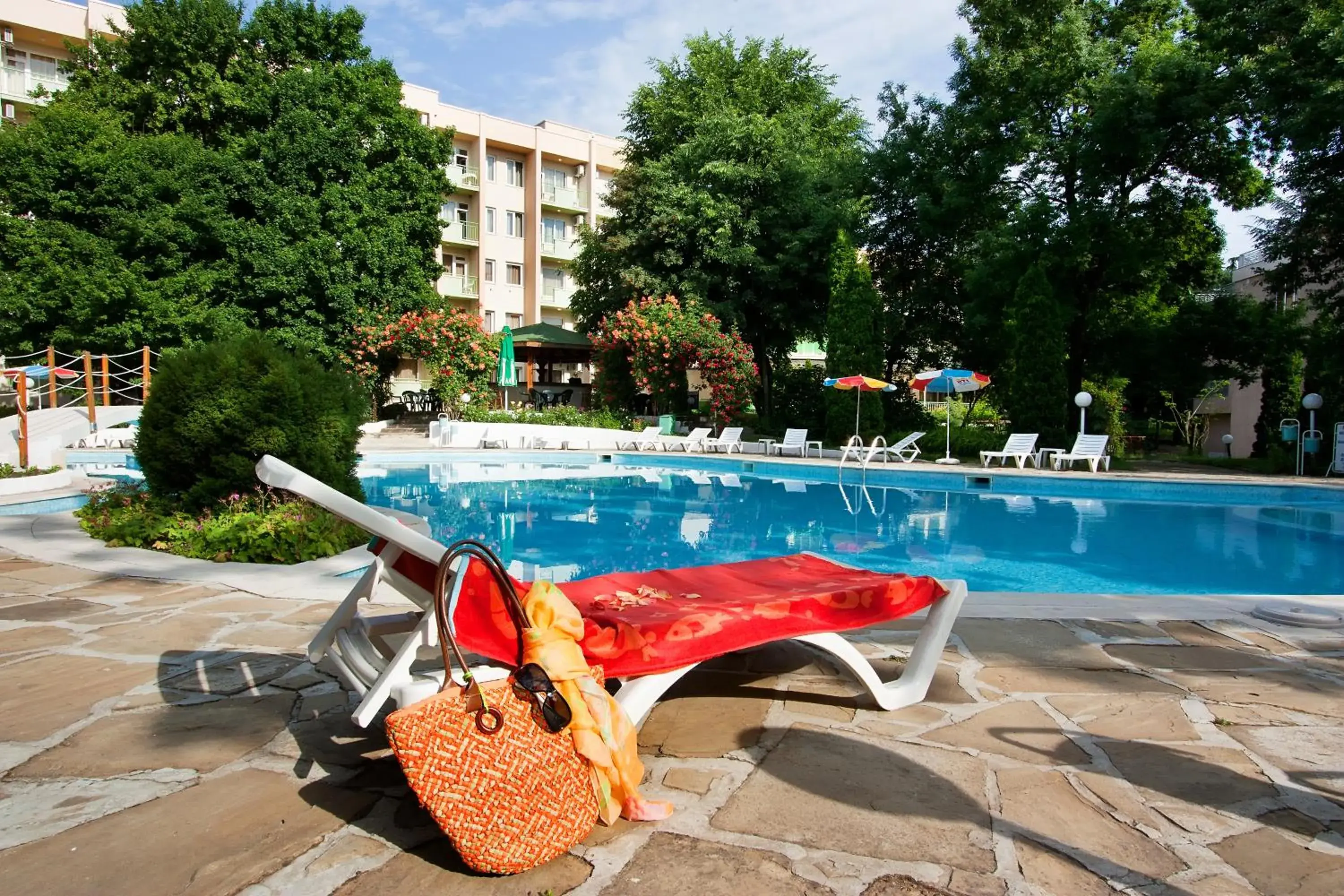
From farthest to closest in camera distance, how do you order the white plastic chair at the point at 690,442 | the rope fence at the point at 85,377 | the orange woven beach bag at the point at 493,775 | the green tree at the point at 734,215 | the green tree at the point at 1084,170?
the green tree at the point at 734,215 → the white plastic chair at the point at 690,442 → the rope fence at the point at 85,377 → the green tree at the point at 1084,170 → the orange woven beach bag at the point at 493,775

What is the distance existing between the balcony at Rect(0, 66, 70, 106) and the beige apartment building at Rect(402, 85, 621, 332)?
459 inches

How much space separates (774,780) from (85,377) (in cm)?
2122

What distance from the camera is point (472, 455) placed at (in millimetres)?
17969

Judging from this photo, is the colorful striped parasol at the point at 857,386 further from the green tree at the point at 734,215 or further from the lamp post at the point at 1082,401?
the green tree at the point at 734,215

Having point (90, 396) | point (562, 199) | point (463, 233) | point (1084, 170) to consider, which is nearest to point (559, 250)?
point (562, 199)

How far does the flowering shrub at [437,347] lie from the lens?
2156 cm

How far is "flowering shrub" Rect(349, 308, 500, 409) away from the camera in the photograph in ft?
70.7

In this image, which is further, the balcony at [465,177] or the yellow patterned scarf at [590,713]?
the balcony at [465,177]

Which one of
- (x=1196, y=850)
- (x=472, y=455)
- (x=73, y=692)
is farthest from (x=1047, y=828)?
(x=472, y=455)

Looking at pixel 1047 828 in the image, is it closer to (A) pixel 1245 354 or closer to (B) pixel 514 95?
(A) pixel 1245 354

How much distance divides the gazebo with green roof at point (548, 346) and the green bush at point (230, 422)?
18.5 meters

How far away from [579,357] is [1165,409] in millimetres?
18291

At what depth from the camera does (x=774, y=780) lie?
2361 millimetres

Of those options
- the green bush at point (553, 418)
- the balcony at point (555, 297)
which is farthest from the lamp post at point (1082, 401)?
the balcony at point (555, 297)
